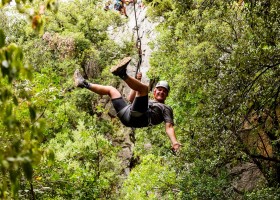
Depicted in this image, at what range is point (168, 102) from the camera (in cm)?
1300

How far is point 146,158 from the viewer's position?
12523 mm

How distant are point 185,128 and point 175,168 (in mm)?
1949

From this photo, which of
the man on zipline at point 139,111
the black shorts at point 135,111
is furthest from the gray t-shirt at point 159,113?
the black shorts at point 135,111

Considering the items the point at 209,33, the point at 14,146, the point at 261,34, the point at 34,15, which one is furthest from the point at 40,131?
the point at 209,33

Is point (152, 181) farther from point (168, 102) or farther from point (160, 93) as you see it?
point (160, 93)

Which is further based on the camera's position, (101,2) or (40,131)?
(101,2)

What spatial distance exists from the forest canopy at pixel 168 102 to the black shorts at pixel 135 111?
99cm

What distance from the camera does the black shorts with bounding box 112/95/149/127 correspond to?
535cm

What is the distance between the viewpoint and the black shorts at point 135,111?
535cm

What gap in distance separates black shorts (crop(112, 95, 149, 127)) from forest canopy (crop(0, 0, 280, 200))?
992mm

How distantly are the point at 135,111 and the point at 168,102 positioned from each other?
300 inches

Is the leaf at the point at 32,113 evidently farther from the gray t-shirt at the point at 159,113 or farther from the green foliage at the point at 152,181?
the green foliage at the point at 152,181

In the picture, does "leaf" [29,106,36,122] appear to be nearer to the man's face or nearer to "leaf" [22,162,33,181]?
"leaf" [22,162,33,181]

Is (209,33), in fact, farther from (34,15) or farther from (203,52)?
(34,15)
